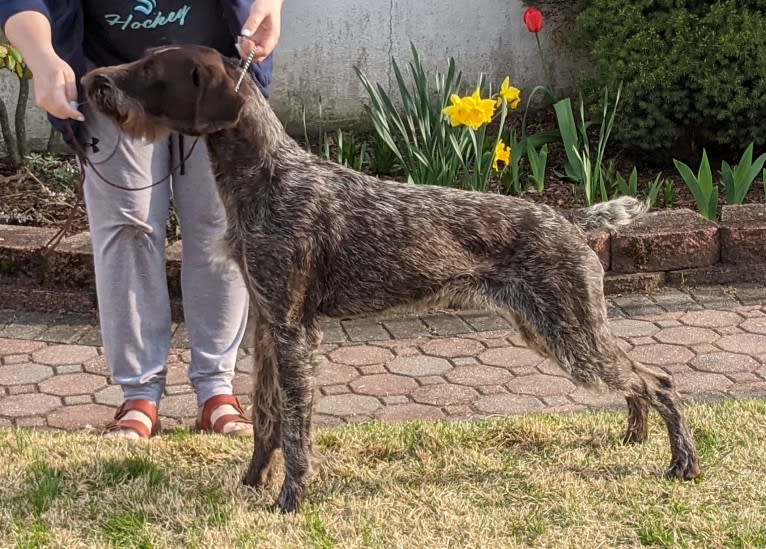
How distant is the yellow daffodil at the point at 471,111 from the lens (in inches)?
262

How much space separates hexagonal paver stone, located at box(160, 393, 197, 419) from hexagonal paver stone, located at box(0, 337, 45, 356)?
96cm

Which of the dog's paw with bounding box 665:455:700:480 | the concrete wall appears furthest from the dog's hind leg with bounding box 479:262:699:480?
the concrete wall

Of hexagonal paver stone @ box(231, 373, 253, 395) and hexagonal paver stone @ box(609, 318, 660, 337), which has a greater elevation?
hexagonal paver stone @ box(609, 318, 660, 337)

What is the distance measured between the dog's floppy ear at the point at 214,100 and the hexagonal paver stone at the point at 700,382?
268cm

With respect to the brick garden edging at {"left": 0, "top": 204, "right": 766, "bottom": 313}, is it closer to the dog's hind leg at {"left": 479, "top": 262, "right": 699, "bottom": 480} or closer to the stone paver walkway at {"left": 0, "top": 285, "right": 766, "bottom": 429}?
the stone paver walkway at {"left": 0, "top": 285, "right": 766, "bottom": 429}

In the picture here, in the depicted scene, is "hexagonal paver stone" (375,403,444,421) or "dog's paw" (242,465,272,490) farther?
"hexagonal paver stone" (375,403,444,421)

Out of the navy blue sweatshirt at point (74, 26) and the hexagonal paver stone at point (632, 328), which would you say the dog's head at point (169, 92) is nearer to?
the navy blue sweatshirt at point (74, 26)

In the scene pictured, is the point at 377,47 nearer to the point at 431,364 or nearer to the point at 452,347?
the point at 452,347

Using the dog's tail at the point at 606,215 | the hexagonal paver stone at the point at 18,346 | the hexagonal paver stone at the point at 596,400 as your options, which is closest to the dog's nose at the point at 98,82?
the dog's tail at the point at 606,215

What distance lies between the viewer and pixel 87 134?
188 inches

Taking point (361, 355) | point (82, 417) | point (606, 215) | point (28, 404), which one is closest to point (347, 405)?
point (361, 355)

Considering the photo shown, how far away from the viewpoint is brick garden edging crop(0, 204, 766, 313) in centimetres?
663

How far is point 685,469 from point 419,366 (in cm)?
175

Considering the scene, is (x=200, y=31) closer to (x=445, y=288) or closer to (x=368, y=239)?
(x=368, y=239)
